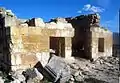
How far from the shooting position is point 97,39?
1321 centimetres

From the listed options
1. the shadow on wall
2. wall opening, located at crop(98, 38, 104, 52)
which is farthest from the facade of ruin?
wall opening, located at crop(98, 38, 104, 52)

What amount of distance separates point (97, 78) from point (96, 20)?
447cm

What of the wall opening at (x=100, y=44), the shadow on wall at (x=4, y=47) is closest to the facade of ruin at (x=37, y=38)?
the shadow on wall at (x=4, y=47)

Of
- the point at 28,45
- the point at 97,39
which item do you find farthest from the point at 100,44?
the point at 28,45

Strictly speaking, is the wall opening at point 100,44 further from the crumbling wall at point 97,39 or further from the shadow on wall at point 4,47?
the shadow on wall at point 4,47

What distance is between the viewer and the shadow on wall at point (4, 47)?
33.1 ft

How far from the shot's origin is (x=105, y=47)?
14164 mm

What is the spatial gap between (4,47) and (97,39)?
208 inches

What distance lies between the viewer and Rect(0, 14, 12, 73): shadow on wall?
10086mm

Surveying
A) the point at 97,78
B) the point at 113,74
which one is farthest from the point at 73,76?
the point at 113,74

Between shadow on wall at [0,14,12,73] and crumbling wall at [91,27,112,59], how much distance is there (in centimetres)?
471

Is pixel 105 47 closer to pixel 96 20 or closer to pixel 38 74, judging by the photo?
pixel 96 20

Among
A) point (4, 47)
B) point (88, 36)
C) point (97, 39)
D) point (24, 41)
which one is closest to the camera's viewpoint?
point (24, 41)

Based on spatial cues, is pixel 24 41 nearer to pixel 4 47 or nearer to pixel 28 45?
pixel 28 45
